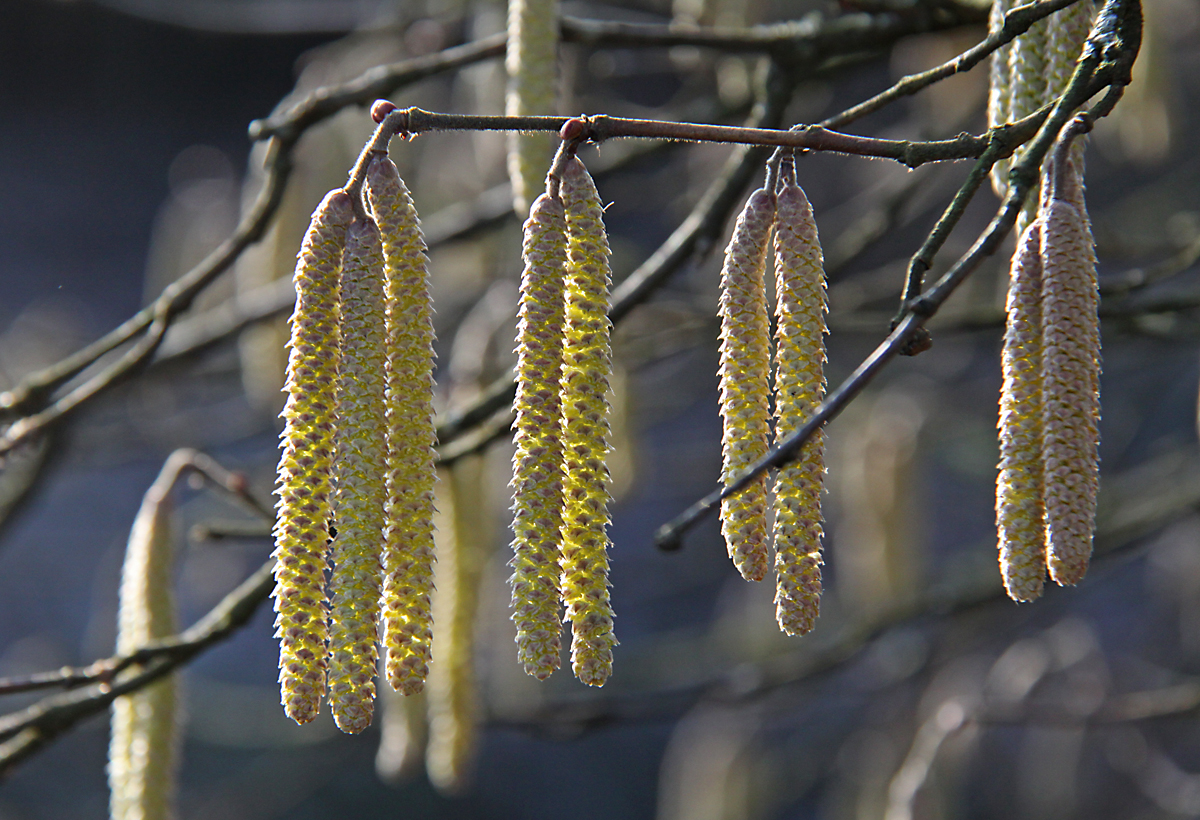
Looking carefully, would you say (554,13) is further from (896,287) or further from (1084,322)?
(896,287)

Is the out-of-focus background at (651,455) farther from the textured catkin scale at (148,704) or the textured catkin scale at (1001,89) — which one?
the textured catkin scale at (1001,89)

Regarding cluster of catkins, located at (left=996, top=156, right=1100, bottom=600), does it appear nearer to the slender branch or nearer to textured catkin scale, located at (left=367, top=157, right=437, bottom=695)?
the slender branch

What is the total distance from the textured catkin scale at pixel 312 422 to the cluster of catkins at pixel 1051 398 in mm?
397

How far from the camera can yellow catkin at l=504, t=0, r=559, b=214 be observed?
3.26 ft

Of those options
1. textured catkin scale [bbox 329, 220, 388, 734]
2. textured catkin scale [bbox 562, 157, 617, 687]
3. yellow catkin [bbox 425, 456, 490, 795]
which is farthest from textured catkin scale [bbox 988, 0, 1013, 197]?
yellow catkin [bbox 425, 456, 490, 795]

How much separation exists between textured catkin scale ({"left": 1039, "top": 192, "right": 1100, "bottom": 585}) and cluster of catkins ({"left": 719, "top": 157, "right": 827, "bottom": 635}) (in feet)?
0.43

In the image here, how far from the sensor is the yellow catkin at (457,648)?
1370 mm

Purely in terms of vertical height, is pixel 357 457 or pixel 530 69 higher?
pixel 530 69

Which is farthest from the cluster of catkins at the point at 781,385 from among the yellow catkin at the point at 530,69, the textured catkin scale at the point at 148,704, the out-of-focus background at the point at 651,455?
the textured catkin scale at the point at 148,704

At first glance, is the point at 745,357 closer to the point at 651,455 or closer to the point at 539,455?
the point at 539,455

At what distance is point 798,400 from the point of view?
25.1 inches

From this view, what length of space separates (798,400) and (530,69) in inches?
21.0

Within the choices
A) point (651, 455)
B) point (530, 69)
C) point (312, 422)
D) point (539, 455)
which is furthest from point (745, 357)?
point (651, 455)

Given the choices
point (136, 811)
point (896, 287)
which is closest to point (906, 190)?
point (896, 287)
